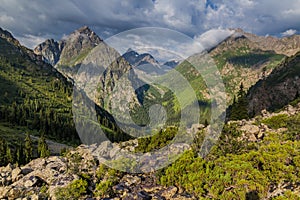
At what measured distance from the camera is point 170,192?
42656 mm

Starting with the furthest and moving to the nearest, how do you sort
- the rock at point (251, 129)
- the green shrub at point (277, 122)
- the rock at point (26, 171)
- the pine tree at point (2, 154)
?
the pine tree at point (2, 154) < the green shrub at point (277, 122) < the rock at point (251, 129) < the rock at point (26, 171)

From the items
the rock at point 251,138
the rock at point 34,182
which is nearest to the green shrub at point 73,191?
the rock at point 34,182

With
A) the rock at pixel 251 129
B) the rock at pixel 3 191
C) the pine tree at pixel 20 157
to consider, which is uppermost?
the rock at pixel 251 129

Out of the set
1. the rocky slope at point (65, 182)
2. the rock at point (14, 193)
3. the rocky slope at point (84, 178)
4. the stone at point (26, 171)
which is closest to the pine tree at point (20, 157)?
the rocky slope at point (84, 178)

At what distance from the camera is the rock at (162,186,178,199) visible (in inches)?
1655

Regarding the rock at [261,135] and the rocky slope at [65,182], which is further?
the rock at [261,135]

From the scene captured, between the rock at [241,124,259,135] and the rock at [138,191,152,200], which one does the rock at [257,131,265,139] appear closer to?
the rock at [241,124,259,135]

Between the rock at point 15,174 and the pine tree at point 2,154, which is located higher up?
the rock at point 15,174

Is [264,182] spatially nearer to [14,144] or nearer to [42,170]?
[42,170]

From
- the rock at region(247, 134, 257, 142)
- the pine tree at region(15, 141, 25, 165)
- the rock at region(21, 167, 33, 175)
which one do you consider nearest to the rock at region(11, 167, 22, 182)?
the rock at region(21, 167, 33, 175)

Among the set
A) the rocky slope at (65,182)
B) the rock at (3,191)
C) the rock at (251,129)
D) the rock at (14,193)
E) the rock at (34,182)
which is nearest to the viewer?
the rocky slope at (65,182)

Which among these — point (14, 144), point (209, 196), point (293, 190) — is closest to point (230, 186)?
point (209, 196)

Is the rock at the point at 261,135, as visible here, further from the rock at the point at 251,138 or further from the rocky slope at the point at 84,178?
the rock at the point at 251,138

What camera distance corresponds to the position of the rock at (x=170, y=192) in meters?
42.0
